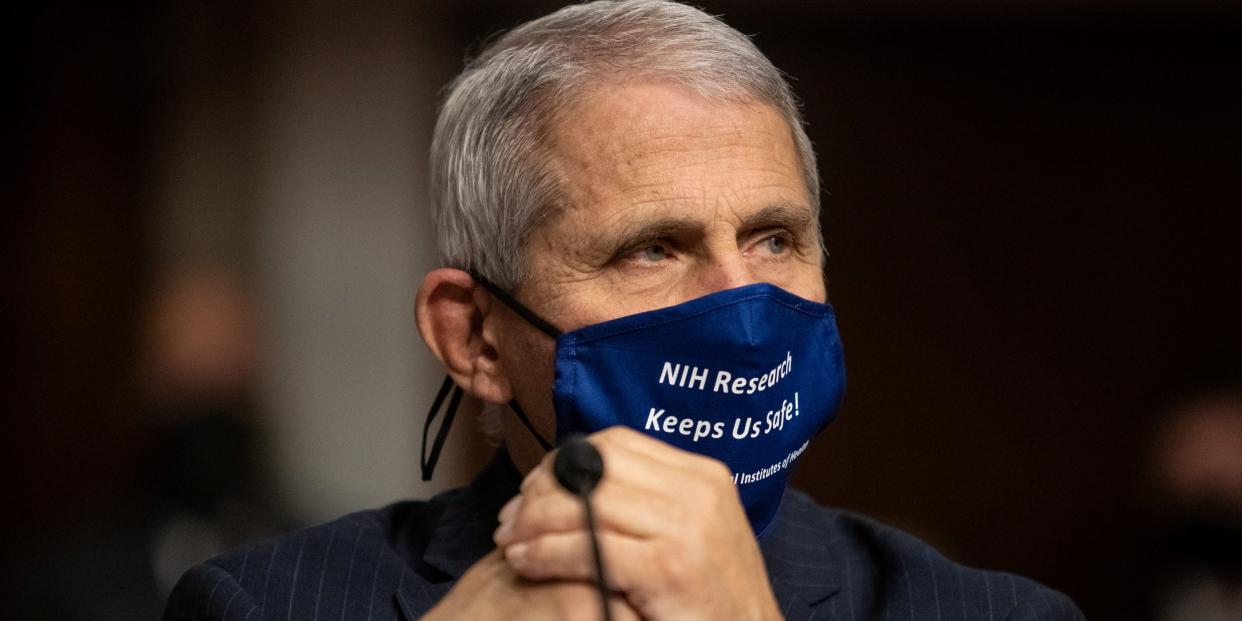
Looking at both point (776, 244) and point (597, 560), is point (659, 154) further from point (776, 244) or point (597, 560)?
point (597, 560)

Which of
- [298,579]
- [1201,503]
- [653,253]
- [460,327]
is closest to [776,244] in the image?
[653,253]

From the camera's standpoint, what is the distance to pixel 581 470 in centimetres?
152

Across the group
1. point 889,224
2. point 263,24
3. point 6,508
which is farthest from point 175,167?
point 889,224

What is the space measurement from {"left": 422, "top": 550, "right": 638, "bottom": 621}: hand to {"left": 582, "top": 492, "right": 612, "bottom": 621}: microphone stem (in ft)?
0.13

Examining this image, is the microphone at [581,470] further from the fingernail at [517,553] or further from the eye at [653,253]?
the eye at [653,253]

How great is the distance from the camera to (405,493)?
5.59 meters

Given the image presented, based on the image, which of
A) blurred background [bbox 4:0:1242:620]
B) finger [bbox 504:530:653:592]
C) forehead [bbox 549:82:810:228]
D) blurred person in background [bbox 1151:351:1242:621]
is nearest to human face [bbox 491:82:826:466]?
forehead [bbox 549:82:810:228]

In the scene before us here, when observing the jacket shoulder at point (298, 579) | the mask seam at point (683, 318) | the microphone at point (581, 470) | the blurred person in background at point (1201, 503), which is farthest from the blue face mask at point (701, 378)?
the blurred person in background at point (1201, 503)

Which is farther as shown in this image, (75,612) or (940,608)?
(75,612)

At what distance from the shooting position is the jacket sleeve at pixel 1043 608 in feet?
7.04

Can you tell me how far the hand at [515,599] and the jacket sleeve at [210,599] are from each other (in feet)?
1.61

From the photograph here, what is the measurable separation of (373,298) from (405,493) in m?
0.79

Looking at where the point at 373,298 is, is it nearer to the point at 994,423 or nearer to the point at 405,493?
the point at 405,493

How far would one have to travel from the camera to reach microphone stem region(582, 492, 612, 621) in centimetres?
145
